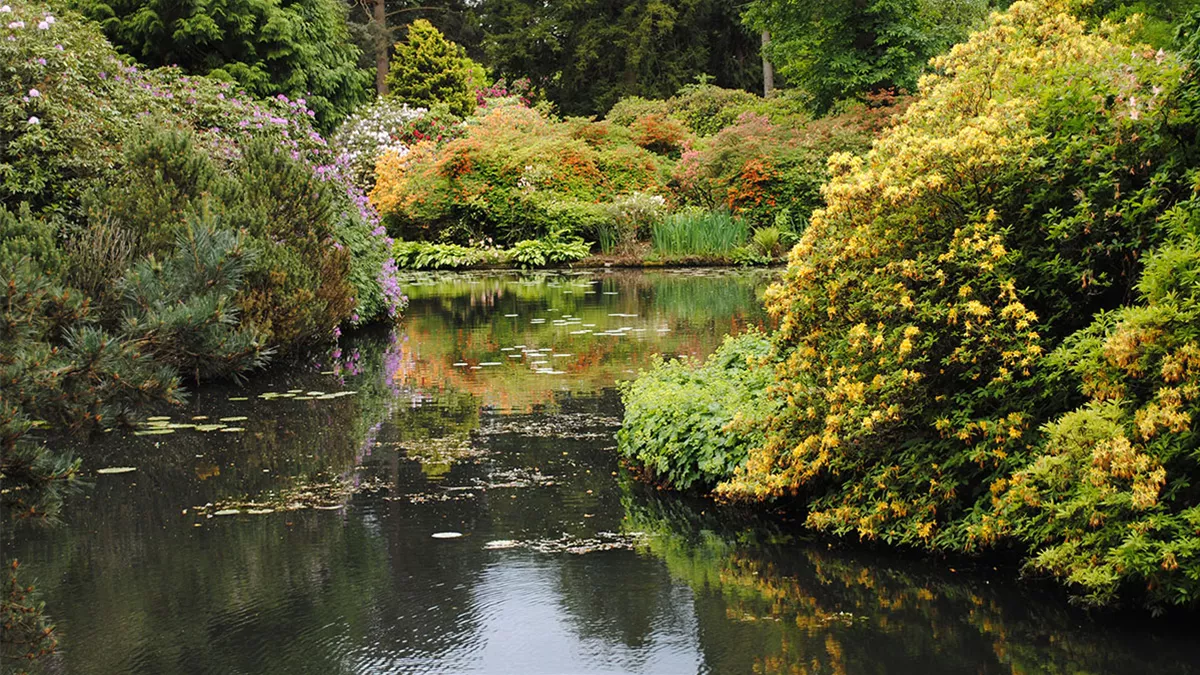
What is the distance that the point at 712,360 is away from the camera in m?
7.64

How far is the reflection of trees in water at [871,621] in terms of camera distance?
4020mm

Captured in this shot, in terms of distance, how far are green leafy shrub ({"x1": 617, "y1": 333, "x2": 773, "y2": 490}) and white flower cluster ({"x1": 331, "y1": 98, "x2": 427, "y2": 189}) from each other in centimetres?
2249

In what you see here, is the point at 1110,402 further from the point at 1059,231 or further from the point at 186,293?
the point at 186,293

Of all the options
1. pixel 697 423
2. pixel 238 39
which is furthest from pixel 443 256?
pixel 697 423

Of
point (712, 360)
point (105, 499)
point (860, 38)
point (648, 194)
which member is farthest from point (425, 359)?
point (860, 38)

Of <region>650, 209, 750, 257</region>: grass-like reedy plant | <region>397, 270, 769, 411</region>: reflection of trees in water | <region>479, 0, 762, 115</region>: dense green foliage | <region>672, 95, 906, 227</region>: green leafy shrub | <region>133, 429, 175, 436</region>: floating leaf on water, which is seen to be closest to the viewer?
<region>133, 429, 175, 436</region>: floating leaf on water

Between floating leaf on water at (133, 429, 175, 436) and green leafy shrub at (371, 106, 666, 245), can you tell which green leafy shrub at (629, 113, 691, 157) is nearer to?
green leafy shrub at (371, 106, 666, 245)

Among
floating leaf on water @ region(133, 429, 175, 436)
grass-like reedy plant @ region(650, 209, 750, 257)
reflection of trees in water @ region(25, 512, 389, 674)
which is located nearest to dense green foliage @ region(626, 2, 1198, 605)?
reflection of trees in water @ region(25, 512, 389, 674)

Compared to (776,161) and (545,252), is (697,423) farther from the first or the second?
(776,161)

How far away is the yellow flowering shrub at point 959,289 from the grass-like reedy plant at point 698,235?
18.1m

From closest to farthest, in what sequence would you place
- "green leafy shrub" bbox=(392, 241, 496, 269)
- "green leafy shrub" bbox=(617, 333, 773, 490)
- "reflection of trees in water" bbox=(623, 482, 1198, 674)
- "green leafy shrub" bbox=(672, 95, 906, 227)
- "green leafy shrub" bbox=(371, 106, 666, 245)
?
1. "reflection of trees in water" bbox=(623, 482, 1198, 674)
2. "green leafy shrub" bbox=(617, 333, 773, 490)
3. "green leafy shrub" bbox=(672, 95, 906, 227)
4. "green leafy shrub" bbox=(392, 241, 496, 269)
5. "green leafy shrub" bbox=(371, 106, 666, 245)

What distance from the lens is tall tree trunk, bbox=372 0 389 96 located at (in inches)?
1537

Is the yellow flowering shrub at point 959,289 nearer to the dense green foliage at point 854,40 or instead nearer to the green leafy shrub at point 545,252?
the green leafy shrub at point 545,252

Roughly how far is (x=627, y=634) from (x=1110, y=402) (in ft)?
6.63
